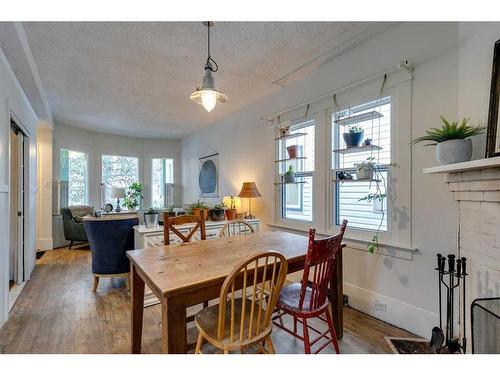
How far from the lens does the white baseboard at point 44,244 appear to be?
4902mm

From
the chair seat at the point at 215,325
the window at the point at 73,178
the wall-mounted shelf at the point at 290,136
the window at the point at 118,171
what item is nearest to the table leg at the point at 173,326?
the chair seat at the point at 215,325

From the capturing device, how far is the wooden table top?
128cm

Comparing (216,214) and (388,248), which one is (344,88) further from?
(216,214)

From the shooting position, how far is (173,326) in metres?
1.21

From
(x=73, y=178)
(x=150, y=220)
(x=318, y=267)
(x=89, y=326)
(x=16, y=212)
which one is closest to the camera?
(x=318, y=267)

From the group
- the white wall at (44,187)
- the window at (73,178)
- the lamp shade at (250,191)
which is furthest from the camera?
the window at (73,178)

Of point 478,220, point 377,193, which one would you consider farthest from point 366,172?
point 478,220

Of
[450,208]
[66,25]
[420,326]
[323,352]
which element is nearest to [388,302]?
[420,326]

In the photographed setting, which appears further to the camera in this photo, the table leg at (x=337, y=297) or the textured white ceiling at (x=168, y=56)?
the textured white ceiling at (x=168, y=56)

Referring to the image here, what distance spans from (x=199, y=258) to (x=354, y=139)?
71.5 inches

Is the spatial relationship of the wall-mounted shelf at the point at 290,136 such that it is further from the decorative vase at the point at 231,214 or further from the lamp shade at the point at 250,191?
the decorative vase at the point at 231,214

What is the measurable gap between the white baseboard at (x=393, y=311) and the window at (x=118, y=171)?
5.79 m
